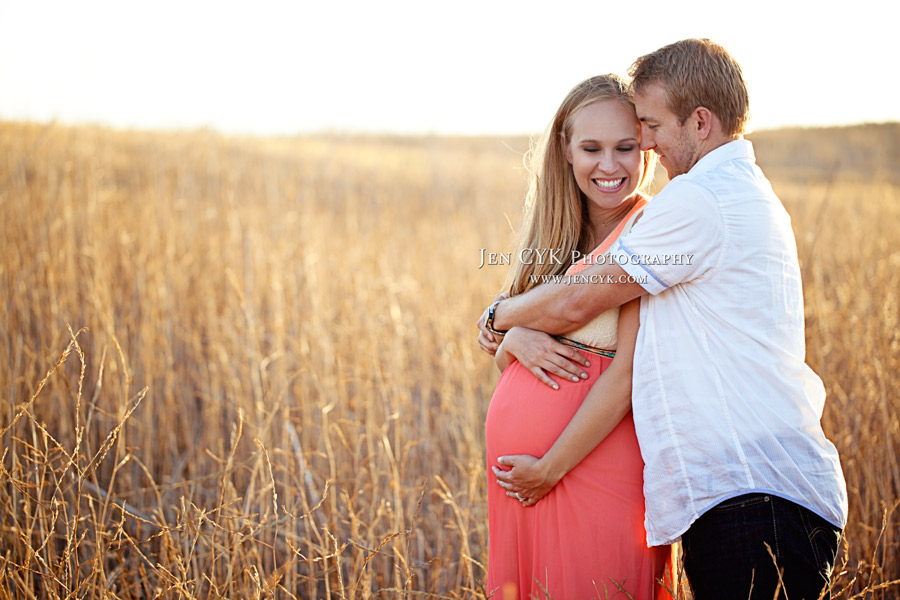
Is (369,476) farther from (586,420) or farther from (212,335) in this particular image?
(586,420)

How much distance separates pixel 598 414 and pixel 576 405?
115 millimetres

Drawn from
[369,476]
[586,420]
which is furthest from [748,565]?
[369,476]

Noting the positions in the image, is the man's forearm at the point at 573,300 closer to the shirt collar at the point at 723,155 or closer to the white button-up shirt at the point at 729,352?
the white button-up shirt at the point at 729,352

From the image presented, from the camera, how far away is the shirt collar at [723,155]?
1.41 meters

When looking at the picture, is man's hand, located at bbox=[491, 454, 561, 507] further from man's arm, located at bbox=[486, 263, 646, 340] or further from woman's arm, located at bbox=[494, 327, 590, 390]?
man's arm, located at bbox=[486, 263, 646, 340]

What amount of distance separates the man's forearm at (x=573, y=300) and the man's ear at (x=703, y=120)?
1.32ft

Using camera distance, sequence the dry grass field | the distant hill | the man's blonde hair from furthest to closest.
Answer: the distant hill < the dry grass field < the man's blonde hair

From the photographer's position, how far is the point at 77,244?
415 centimetres

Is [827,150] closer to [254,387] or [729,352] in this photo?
[254,387]

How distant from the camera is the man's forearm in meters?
1.46

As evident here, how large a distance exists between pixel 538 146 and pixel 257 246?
9.87 ft

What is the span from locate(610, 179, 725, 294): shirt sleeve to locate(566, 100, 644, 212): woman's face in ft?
1.39

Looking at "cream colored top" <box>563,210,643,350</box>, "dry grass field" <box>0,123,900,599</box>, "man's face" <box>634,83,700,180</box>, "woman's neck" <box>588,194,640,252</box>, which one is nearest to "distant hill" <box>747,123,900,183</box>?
"dry grass field" <box>0,123,900,599</box>

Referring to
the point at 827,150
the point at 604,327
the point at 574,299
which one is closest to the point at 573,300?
the point at 574,299
